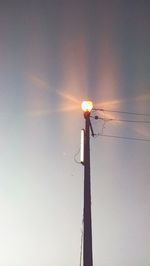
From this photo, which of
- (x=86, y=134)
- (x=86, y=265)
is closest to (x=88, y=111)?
(x=86, y=134)

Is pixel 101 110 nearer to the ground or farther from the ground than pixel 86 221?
farther from the ground

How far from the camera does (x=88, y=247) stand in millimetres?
8031

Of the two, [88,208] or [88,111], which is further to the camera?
[88,111]

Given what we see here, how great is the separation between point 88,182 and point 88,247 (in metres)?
1.24

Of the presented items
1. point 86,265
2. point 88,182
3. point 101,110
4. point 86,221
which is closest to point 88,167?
point 88,182

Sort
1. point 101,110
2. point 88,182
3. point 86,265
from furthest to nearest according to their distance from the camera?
point 101,110 → point 88,182 → point 86,265

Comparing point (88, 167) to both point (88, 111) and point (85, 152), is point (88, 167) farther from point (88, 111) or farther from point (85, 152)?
point (88, 111)

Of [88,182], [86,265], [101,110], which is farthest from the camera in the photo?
[101,110]

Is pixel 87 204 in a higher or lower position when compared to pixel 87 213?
higher

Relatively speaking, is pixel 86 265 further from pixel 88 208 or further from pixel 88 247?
pixel 88 208

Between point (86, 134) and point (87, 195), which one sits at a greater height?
point (86, 134)

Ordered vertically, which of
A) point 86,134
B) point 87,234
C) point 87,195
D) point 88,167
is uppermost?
point 86,134

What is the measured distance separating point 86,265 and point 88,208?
1.03 meters

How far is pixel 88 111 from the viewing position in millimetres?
8938
